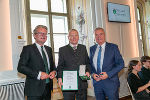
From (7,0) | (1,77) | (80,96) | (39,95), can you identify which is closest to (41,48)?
(39,95)

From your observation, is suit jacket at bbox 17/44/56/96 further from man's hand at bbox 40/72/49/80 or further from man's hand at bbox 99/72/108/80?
man's hand at bbox 99/72/108/80

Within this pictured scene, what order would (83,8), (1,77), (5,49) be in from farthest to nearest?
1. (83,8)
2. (5,49)
3. (1,77)

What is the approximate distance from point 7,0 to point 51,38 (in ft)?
6.68

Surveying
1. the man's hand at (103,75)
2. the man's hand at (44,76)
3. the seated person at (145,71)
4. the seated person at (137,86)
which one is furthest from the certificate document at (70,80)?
the seated person at (145,71)

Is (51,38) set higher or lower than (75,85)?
higher

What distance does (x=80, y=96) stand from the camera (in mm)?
2287

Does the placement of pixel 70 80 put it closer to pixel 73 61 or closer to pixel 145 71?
pixel 73 61

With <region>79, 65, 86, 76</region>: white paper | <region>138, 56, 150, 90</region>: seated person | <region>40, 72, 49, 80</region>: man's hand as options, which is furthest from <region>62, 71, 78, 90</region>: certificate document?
<region>138, 56, 150, 90</region>: seated person

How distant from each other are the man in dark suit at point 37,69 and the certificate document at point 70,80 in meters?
0.16

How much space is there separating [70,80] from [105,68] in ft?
1.69

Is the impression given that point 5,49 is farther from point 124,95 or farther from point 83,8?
point 124,95

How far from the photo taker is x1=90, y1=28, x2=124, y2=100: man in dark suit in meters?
2.33

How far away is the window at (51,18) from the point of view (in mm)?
5168

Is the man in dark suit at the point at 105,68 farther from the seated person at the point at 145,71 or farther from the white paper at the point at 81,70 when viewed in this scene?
the seated person at the point at 145,71
